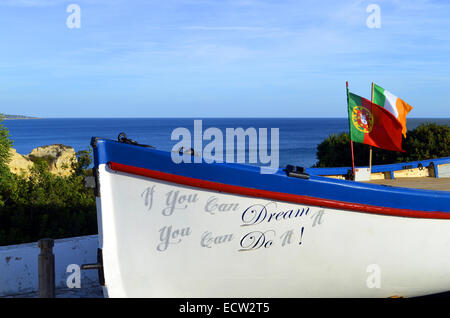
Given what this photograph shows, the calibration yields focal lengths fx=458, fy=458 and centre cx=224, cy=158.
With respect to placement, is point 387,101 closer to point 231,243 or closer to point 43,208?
point 231,243

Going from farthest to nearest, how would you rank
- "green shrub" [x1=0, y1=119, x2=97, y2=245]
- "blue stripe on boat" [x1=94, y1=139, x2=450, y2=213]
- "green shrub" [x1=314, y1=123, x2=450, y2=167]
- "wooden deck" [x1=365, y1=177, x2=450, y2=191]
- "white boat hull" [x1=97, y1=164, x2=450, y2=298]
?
"green shrub" [x1=314, y1=123, x2=450, y2=167], "green shrub" [x1=0, y1=119, x2=97, y2=245], "wooden deck" [x1=365, y1=177, x2=450, y2=191], "white boat hull" [x1=97, y1=164, x2=450, y2=298], "blue stripe on boat" [x1=94, y1=139, x2=450, y2=213]

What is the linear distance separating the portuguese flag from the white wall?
4.45 meters

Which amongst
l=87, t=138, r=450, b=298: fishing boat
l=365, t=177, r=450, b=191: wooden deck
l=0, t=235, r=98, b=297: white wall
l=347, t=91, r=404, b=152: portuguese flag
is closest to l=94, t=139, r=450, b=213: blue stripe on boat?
l=87, t=138, r=450, b=298: fishing boat

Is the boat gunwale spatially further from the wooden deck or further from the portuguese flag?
the wooden deck

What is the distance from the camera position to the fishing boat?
461 centimetres

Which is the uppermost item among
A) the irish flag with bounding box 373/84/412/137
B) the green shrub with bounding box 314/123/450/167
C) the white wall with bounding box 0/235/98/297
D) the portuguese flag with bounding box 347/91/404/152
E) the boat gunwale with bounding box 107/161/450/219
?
the green shrub with bounding box 314/123/450/167

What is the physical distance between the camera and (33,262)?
21.5 feet

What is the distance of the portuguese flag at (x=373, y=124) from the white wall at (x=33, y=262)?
4.45m

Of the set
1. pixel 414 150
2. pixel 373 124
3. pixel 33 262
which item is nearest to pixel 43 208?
pixel 33 262

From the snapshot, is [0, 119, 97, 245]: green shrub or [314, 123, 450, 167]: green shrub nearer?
[0, 119, 97, 245]: green shrub

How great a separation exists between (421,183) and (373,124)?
2109mm

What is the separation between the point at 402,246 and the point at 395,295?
76 cm
